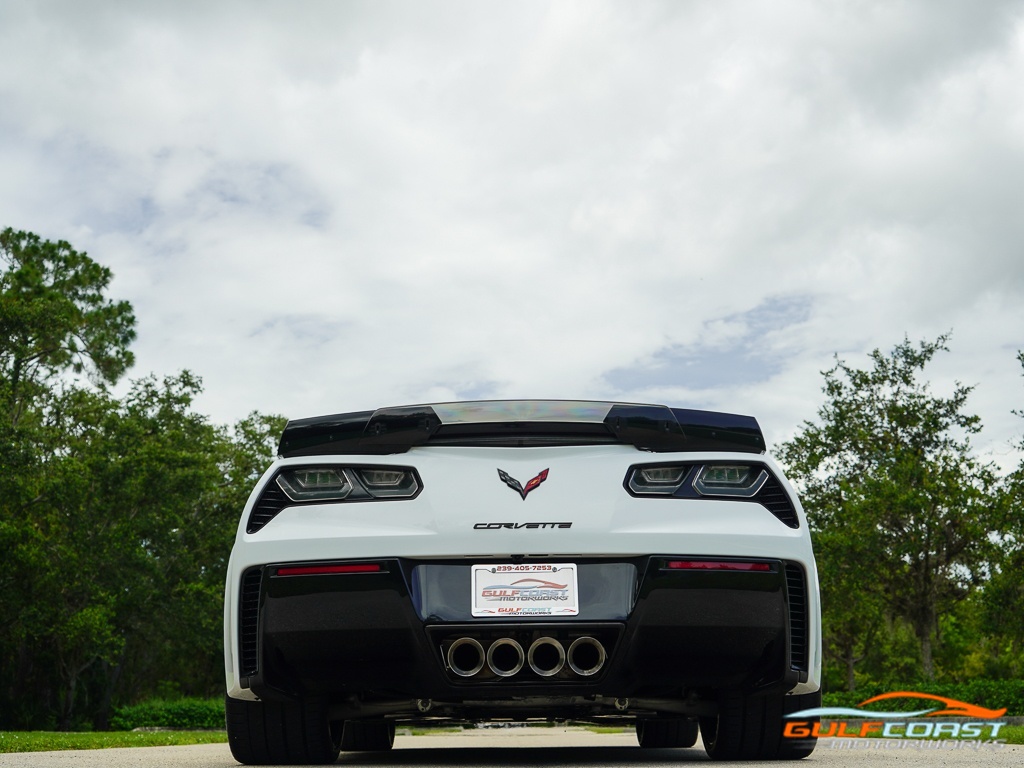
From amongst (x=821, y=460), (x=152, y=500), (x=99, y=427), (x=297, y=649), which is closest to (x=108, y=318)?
(x=99, y=427)

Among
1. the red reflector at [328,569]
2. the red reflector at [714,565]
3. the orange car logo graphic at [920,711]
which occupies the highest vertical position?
the red reflector at [328,569]

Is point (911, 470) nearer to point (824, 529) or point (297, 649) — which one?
point (824, 529)

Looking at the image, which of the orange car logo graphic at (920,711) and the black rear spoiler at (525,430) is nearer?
the black rear spoiler at (525,430)

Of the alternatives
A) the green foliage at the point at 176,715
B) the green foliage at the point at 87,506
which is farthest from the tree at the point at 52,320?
the green foliage at the point at 176,715

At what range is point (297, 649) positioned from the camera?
13.1 ft

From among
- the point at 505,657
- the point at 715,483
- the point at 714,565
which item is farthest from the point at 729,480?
the point at 505,657

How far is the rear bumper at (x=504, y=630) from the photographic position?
12.7 ft

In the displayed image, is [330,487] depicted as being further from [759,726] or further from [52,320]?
[52,320]

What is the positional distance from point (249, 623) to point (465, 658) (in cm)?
81

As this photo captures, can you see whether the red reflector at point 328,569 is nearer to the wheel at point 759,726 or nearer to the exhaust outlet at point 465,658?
the exhaust outlet at point 465,658

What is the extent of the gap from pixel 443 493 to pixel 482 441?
11.7 inches

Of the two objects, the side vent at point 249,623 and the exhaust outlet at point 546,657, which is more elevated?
the side vent at point 249,623

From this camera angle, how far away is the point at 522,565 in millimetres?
3875

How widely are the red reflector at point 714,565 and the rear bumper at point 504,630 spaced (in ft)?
0.06
